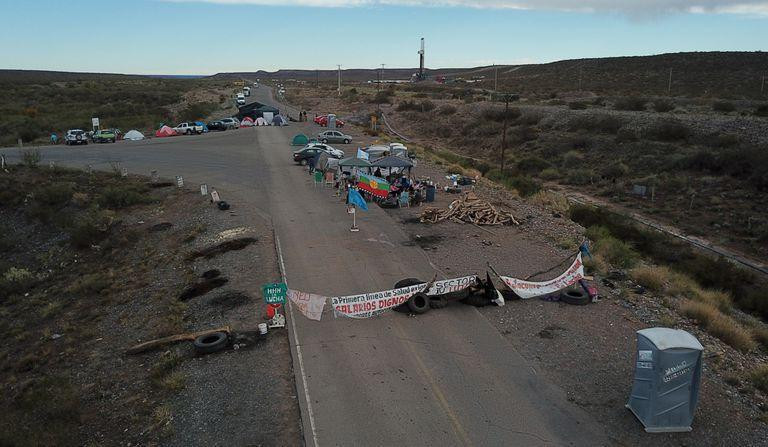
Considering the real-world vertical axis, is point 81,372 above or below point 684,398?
below

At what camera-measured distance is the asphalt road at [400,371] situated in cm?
888

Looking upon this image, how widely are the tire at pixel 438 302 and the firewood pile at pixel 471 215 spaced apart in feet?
28.0

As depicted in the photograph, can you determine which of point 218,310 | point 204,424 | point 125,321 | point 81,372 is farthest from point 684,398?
point 125,321

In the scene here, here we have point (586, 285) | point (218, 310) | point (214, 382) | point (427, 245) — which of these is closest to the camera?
point (214, 382)

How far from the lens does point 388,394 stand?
9875mm

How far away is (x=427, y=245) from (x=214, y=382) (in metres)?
10.1

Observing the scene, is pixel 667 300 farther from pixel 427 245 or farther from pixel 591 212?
pixel 591 212

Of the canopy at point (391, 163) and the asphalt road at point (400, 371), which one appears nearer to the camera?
the asphalt road at point (400, 371)

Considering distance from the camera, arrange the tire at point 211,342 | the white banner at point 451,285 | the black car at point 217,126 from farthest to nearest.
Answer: the black car at point 217,126 < the white banner at point 451,285 < the tire at point 211,342

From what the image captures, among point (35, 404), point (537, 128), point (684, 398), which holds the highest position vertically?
point (537, 128)

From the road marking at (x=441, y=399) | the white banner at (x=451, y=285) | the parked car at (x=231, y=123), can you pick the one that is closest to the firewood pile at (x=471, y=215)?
the white banner at (x=451, y=285)

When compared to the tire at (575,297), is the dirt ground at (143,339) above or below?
below

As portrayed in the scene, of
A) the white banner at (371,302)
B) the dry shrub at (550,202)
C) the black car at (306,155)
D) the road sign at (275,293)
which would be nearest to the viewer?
the road sign at (275,293)

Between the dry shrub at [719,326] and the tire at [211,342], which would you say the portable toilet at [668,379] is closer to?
the dry shrub at [719,326]
